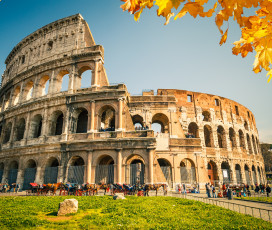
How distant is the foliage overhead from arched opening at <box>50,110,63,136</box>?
18139mm

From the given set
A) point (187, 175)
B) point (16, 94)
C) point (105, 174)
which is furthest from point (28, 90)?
point (187, 175)

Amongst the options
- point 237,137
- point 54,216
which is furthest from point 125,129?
point 237,137

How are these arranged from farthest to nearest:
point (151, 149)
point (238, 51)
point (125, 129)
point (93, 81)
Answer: point (93, 81) < point (125, 129) < point (151, 149) < point (238, 51)

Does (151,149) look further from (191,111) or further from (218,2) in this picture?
(218,2)

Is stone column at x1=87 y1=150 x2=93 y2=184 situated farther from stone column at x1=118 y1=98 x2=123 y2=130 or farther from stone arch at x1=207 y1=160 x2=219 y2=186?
stone arch at x1=207 y1=160 x2=219 y2=186

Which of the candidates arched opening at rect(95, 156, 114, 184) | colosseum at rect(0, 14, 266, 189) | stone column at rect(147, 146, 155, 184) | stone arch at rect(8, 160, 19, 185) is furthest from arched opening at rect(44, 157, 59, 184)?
stone column at rect(147, 146, 155, 184)

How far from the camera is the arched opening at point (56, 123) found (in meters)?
17.7

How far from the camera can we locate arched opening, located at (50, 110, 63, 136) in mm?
17728

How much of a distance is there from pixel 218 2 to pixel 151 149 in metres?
13.6

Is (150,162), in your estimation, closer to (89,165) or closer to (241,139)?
(89,165)

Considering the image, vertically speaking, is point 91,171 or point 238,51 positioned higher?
point 238,51

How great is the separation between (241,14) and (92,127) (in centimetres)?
1529

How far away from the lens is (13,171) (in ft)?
57.8

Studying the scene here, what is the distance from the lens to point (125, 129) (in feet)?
51.8
